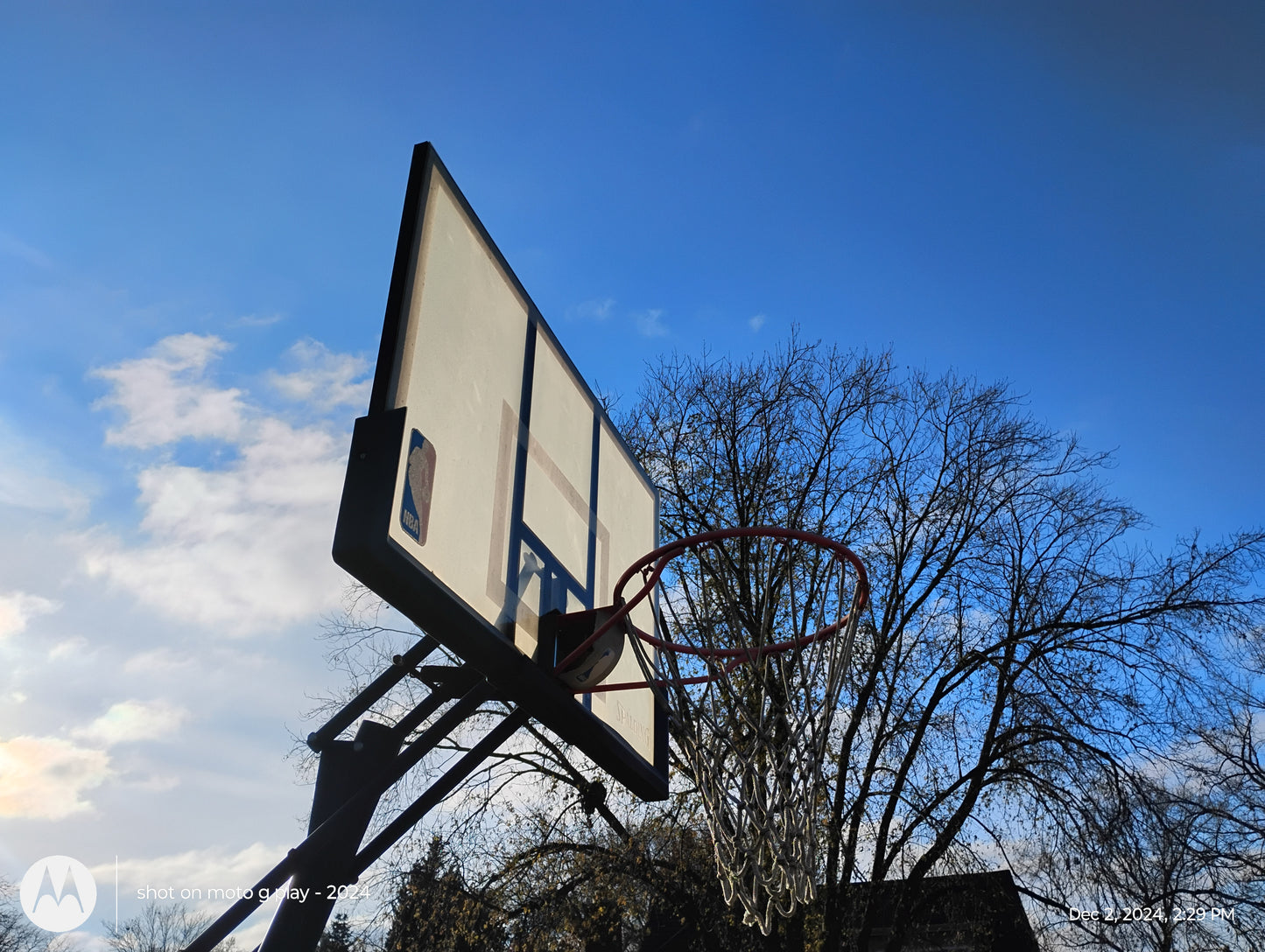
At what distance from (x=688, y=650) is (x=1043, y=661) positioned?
21.8 feet

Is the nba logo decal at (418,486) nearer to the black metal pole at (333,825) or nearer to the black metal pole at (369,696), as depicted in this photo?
the black metal pole at (333,825)

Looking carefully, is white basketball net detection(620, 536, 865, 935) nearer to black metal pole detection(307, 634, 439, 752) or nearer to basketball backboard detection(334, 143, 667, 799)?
basketball backboard detection(334, 143, 667, 799)

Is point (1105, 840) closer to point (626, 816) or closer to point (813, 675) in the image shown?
point (626, 816)

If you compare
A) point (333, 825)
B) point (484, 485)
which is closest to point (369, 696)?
point (333, 825)

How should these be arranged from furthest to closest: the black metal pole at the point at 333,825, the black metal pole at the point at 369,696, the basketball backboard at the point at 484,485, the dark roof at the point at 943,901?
the dark roof at the point at 943,901, the black metal pole at the point at 369,696, the black metal pole at the point at 333,825, the basketball backboard at the point at 484,485

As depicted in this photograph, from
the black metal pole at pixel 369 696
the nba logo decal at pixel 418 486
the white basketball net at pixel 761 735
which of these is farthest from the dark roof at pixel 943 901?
the nba logo decal at pixel 418 486

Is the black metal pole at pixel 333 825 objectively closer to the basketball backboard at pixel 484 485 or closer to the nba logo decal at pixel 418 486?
the basketball backboard at pixel 484 485

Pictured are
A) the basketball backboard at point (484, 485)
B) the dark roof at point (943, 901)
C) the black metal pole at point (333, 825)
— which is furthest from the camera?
the dark roof at point (943, 901)

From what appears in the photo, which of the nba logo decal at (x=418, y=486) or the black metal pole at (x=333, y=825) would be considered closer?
the nba logo decal at (x=418, y=486)

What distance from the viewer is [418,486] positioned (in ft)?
10.3

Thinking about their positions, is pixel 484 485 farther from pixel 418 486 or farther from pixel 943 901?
pixel 943 901

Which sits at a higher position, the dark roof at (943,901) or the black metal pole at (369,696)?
the black metal pole at (369,696)

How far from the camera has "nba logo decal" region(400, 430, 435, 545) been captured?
9.98ft

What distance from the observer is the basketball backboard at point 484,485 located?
2959 mm
